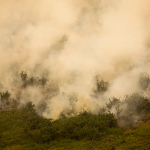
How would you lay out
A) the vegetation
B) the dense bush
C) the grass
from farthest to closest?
the dense bush
the vegetation
the grass

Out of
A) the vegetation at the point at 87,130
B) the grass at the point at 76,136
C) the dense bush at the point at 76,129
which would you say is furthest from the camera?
the dense bush at the point at 76,129

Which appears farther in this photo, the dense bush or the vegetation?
the dense bush

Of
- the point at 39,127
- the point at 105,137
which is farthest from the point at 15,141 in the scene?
the point at 105,137

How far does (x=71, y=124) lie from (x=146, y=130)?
12.0 meters

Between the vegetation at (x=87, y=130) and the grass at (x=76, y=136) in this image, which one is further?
the vegetation at (x=87, y=130)

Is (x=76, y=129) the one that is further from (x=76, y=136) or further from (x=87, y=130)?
(x=87, y=130)

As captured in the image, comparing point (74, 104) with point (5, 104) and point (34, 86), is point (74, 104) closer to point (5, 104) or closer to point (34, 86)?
point (34, 86)

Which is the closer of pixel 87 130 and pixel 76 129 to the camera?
pixel 87 130

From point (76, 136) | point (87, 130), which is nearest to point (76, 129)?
point (76, 136)

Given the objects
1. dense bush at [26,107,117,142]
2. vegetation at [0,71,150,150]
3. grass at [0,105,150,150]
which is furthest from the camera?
dense bush at [26,107,117,142]

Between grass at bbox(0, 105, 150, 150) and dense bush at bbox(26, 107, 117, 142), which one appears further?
dense bush at bbox(26, 107, 117, 142)

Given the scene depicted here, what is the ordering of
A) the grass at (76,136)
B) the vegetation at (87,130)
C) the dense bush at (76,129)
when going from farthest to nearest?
the dense bush at (76,129)
the vegetation at (87,130)
the grass at (76,136)

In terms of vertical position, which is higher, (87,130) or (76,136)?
(87,130)

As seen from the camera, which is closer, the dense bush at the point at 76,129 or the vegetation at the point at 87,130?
the vegetation at the point at 87,130
